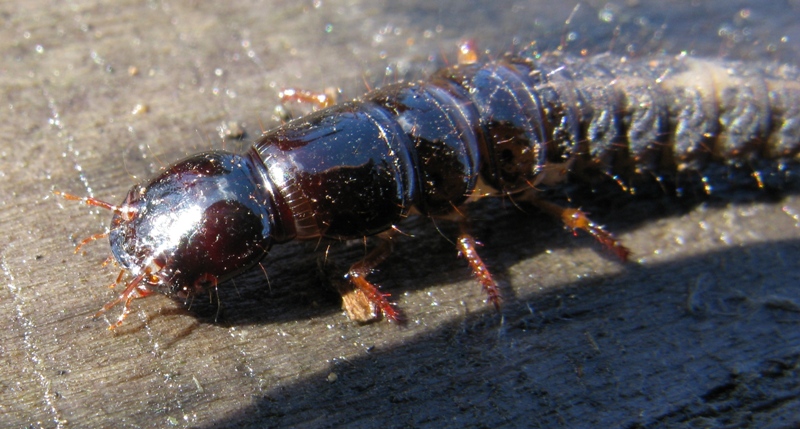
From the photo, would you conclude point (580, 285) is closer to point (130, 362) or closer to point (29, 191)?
point (130, 362)

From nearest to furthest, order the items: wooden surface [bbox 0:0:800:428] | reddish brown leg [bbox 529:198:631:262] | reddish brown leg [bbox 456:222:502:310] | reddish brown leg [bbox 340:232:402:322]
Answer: wooden surface [bbox 0:0:800:428] → reddish brown leg [bbox 340:232:402:322] → reddish brown leg [bbox 456:222:502:310] → reddish brown leg [bbox 529:198:631:262]

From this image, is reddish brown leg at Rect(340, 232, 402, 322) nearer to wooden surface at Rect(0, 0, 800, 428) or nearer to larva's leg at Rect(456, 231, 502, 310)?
wooden surface at Rect(0, 0, 800, 428)

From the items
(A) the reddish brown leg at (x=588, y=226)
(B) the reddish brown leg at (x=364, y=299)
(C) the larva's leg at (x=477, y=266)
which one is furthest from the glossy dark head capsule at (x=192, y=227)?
(A) the reddish brown leg at (x=588, y=226)

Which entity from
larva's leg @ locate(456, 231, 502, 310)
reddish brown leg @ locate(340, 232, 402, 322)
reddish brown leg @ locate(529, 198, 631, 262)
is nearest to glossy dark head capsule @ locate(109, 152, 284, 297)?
reddish brown leg @ locate(340, 232, 402, 322)

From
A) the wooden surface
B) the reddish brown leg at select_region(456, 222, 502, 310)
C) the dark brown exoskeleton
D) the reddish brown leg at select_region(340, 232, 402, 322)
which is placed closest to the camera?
the wooden surface

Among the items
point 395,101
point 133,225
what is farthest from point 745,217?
point 133,225

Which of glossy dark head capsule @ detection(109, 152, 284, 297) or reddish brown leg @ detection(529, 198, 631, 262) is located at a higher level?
glossy dark head capsule @ detection(109, 152, 284, 297)

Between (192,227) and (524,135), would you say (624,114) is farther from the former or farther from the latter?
(192,227)

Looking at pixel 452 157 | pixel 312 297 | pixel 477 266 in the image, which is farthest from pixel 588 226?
pixel 312 297
